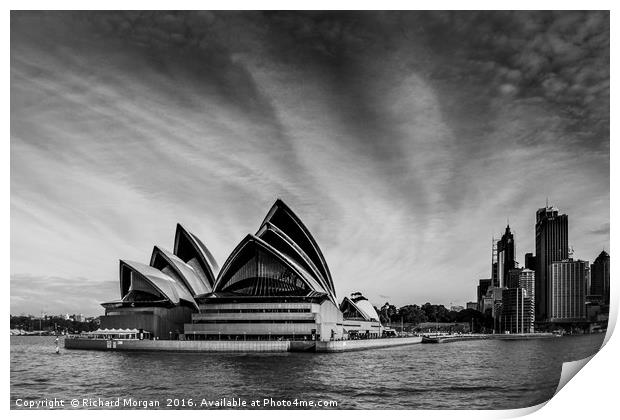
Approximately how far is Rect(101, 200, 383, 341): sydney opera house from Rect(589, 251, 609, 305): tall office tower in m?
17.7

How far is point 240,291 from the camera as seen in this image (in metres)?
30.5

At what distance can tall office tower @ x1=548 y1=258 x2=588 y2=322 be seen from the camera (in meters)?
12.0

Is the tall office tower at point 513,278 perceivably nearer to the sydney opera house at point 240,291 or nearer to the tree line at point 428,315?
the sydney opera house at point 240,291

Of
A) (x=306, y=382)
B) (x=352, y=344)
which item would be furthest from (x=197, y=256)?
(x=306, y=382)

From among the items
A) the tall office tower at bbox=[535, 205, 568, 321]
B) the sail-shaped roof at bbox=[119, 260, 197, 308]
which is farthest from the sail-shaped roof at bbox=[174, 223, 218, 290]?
the tall office tower at bbox=[535, 205, 568, 321]

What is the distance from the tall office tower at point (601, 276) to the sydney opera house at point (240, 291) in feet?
58.1

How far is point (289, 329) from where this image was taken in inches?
1089

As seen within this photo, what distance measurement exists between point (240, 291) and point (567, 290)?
18303mm

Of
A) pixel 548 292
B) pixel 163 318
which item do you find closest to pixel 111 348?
pixel 163 318

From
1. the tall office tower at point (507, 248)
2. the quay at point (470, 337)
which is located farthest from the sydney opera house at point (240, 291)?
the tall office tower at point (507, 248)

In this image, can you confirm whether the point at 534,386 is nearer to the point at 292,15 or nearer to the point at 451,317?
the point at 292,15

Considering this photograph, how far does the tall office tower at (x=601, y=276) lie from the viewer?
9.83 metres

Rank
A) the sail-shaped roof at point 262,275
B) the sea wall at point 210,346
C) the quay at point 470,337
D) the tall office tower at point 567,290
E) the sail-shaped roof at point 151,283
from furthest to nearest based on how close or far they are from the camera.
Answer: the quay at point 470,337
the sail-shaped roof at point 151,283
the sail-shaped roof at point 262,275
the sea wall at point 210,346
the tall office tower at point 567,290

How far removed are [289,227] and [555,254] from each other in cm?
1755
